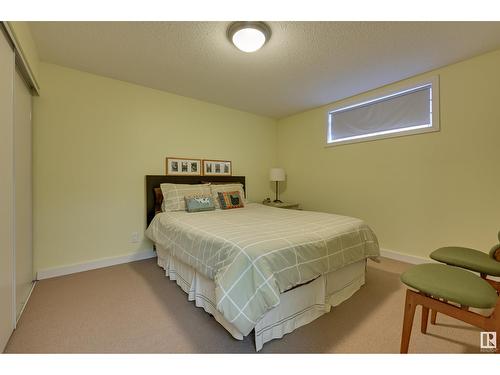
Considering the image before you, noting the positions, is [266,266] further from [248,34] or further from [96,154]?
[96,154]

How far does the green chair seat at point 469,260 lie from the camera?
59.0 inches

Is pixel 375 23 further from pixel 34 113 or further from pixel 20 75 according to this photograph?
pixel 34 113

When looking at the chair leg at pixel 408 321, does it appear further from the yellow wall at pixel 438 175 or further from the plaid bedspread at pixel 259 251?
the yellow wall at pixel 438 175

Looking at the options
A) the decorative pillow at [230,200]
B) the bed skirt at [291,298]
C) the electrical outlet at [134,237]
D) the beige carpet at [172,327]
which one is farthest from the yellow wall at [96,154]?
the bed skirt at [291,298]

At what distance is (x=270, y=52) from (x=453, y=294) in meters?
2.30

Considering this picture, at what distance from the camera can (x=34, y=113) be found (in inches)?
90.4

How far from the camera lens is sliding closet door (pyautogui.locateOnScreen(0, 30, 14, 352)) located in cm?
132

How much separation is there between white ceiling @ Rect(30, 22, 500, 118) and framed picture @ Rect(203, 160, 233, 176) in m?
1.09

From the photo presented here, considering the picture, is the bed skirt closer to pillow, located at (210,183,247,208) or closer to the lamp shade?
pillow, located at (210,183,247,208)

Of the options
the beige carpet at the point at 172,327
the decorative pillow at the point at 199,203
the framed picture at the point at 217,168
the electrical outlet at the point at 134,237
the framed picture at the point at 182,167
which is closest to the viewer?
the beige carpet at the point at 172,327

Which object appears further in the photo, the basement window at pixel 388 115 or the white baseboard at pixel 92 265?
the basement window at pixel 388 115

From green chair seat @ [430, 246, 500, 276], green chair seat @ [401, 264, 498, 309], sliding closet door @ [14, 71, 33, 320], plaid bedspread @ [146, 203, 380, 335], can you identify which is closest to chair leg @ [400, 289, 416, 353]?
green chair seat @ [401, 264, 498, 309]

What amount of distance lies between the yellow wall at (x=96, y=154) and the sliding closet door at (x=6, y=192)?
1002 mm
